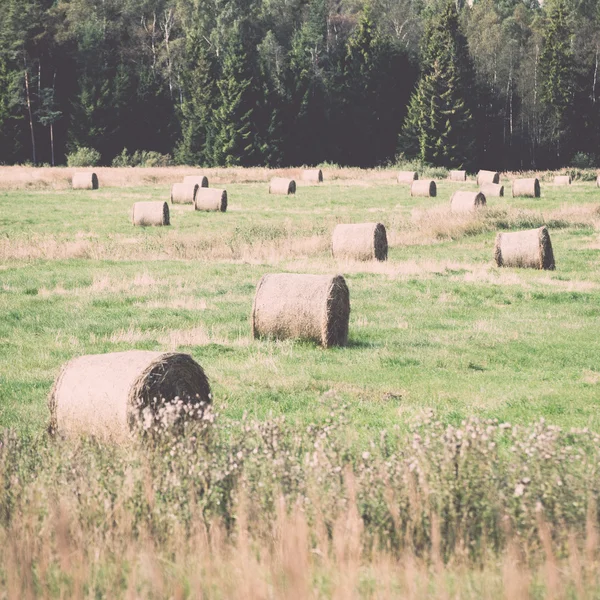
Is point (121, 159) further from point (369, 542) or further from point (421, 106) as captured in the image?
point (369, 542)

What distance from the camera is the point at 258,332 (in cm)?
1348

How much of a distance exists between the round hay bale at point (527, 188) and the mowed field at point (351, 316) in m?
11.0

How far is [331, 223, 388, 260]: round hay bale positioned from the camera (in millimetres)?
22391

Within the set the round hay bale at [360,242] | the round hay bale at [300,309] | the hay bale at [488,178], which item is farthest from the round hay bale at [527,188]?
the round hay bale at [300,309]

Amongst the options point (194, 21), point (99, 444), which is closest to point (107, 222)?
point (99, 444)

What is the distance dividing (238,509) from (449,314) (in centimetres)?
1108

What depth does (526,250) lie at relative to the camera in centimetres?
2202

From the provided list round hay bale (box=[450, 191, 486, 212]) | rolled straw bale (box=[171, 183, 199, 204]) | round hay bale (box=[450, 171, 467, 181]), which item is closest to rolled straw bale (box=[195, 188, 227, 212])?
rolled straw bale (box=[171, 183, 199, 204])

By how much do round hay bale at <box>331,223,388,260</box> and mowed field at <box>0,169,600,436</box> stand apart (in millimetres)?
442

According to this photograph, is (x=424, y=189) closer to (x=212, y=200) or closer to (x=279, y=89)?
(x=212, y=200)

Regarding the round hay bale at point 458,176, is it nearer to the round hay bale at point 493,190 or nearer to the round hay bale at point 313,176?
the round hay bale at point 313,176

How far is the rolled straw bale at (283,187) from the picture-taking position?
46.9m

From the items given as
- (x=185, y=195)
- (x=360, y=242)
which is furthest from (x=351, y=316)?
(x=185, y=195)

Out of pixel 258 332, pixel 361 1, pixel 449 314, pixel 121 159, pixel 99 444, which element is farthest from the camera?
pixel 361 1
